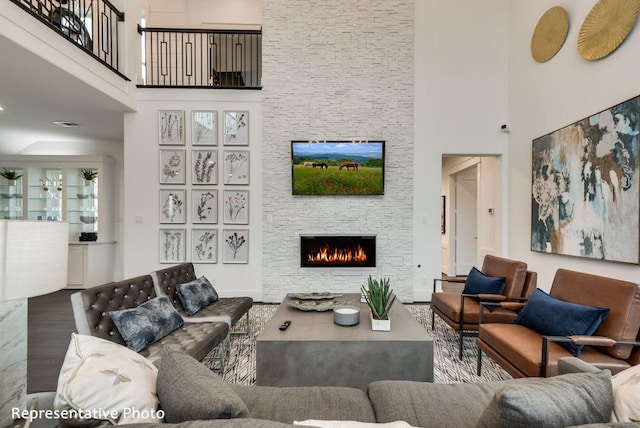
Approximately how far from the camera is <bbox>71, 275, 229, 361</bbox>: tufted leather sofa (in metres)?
2.05

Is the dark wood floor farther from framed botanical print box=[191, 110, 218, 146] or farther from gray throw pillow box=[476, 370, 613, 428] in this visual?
gray throw pillow box=[476, 370, 613, 428]

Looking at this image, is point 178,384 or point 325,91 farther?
point 325,91

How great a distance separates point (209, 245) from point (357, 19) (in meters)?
4.42

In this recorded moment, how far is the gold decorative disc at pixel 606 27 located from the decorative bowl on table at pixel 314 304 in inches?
153

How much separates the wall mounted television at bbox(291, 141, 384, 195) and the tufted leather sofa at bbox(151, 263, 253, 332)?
83.7 inches

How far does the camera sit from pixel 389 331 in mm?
2375

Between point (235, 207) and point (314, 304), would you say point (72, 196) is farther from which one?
point (314, 304)

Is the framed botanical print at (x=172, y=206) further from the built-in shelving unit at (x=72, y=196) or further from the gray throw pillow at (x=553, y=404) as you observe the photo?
the gray throw pillow at (x=553, y=404)

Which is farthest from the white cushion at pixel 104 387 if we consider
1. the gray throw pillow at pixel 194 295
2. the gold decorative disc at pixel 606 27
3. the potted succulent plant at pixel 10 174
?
the potted succulent plant at pixel 10 174

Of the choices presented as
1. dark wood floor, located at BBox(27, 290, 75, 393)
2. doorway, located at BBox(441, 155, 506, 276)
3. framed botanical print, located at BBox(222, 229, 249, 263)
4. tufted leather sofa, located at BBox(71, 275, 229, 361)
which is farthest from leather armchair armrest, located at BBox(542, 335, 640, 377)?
doorway, located at BBox(441, 155, 506, 276)

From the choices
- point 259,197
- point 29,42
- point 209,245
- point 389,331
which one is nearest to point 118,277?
point 209,245

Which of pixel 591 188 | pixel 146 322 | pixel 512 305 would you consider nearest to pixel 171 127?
pixel 146 322

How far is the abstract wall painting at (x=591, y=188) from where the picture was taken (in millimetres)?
2898

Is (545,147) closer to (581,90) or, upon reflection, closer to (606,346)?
(581,90)
